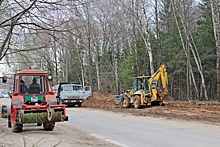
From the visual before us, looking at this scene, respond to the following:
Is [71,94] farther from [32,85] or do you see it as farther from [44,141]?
[44,141]

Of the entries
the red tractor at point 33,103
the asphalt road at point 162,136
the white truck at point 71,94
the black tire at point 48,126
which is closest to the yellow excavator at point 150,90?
the white truck at point 71,94

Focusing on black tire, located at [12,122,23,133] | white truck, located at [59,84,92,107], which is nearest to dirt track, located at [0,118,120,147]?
black tire, located at [12,122,23,133]

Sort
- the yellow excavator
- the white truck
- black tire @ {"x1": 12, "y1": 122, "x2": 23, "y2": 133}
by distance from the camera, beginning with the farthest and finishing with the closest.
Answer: the white truck < the yellow excavator < black tire @ {"x1": 12, "y1": 122, "x2": 23, "y2": 133}

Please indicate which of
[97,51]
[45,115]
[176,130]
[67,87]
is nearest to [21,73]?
[45,115]

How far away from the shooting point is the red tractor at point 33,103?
12.4 m

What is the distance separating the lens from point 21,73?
1418 cm

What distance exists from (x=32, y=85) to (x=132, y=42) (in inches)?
1419

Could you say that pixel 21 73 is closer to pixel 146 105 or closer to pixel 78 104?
pixel 146 105

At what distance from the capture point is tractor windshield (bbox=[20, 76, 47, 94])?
46.1ft

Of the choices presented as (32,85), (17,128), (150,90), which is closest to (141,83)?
(150,90)

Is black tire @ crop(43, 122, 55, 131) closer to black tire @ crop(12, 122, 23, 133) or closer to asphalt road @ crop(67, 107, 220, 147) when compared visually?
black tire @ crop(12, 122, 23, 133)

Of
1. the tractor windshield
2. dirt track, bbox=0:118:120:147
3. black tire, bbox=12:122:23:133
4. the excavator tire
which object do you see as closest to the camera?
dirt track, bbox=0:118:120:147

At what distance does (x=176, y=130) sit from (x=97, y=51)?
129 feet

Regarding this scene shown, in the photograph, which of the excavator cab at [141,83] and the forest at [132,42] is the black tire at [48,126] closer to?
A: the forest at [132,42]
